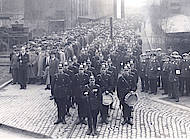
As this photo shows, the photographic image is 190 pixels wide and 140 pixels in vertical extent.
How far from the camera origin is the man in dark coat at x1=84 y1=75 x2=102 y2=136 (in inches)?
403

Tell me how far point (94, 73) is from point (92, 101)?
255 cm

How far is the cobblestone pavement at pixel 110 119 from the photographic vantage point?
1041 centimetres

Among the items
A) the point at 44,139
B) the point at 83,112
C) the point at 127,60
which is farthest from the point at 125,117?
the point at 127,60

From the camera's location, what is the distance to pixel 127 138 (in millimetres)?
10008

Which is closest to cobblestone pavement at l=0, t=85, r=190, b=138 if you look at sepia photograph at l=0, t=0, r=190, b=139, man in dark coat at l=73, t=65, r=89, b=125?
sepia photograph at l=0, t=0, r=190, b=139

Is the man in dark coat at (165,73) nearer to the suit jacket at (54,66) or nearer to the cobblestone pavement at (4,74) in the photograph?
the suit jacket at (54,66)

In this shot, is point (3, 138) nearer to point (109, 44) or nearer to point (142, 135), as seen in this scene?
point (142, 135)

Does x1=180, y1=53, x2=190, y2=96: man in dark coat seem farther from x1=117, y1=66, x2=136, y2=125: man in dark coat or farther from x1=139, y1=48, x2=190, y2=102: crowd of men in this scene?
x1=117, y1=66, x2=136, y2=125: man in dark coat

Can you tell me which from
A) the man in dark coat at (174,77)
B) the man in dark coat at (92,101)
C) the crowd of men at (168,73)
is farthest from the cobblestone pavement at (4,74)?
the man in dark coat at (92,101)

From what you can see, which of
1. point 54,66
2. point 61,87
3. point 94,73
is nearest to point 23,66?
point 54,66

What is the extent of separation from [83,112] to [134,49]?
7103mm

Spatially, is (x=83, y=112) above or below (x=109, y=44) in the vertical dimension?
below

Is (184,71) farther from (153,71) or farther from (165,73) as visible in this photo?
(153,71)

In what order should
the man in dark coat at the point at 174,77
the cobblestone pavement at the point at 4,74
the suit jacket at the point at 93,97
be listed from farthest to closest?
the cobblestone pavement at the point at 4,74
the man in dark coat at the point at 174,77
the suit jacket at the point at 93,97
